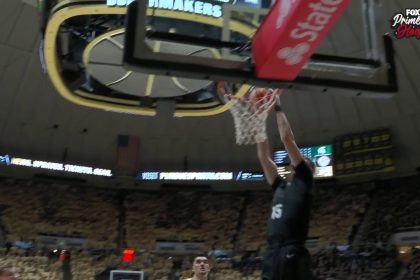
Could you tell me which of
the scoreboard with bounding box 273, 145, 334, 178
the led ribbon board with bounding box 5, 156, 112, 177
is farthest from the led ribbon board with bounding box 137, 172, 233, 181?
the scoreboard with bounding box 273, 145, 334, 178

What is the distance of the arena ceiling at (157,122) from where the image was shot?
54.6ft

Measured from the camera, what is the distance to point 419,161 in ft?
63.4

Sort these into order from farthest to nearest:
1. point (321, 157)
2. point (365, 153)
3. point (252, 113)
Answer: point (321, 157) < point (365, 153) < point (252, 113)

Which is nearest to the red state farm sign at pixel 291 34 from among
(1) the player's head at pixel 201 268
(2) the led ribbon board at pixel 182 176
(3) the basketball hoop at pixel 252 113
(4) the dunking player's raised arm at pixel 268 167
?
(3) the basketball hoop at pixel 252 113

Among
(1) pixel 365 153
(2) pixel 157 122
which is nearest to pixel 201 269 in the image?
(1) pixel 365 153

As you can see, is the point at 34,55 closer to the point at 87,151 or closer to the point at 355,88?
the point at 87,151

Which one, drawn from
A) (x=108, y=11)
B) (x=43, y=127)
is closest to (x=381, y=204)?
(x=43, y=127)

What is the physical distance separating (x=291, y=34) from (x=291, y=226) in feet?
4.61

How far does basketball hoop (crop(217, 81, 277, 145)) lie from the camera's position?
15.0 ft

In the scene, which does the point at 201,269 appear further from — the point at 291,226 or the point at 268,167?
the point at 291,226

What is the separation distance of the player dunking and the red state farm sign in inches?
27.5

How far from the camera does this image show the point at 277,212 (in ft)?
11.6

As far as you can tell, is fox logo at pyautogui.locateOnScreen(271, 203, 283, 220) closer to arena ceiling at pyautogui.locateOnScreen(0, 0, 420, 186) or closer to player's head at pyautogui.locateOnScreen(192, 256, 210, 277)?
player's head at pyautogui.locateOnScreen(192, 256, 210, 277)

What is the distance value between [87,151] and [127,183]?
2359 mm
